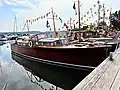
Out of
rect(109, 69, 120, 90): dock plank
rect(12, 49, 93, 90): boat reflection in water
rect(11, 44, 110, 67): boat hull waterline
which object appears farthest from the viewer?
rect(11, 44, 110, 67): boat hull waterline

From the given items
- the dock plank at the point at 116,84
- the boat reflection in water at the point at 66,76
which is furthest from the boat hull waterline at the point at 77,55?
the dock plank at the point at 116,84

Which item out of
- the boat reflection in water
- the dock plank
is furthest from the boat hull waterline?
the dock plank

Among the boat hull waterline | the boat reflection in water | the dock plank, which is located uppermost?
the dock plank

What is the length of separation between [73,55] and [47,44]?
506 cm

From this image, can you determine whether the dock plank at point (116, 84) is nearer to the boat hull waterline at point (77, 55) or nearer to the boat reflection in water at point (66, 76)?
the boat reflection in water at point (66, 76)

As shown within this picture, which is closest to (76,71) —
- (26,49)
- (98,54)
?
(98,54)

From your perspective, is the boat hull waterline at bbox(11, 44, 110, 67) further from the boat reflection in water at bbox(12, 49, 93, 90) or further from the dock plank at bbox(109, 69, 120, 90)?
the dock plank at bbox(109, 69, 120, 90)

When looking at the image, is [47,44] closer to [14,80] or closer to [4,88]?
[14,80]

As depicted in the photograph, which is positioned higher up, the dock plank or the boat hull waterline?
the dock plank

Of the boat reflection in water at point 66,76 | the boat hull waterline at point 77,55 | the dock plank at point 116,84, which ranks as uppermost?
the dock plank at point 116,84

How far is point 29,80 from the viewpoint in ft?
52.9

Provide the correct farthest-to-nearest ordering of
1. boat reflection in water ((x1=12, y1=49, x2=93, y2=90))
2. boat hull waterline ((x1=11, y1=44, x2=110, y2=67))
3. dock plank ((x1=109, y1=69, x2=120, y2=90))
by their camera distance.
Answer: boat hull waterline ((x1=11, y1=44, x2=110, y2=67)) < boat reflection in water ((x1=12, y1=49, x2=93, y2=90)) < dock plank ((x1=109, y1=69, x2=120, y2=90))

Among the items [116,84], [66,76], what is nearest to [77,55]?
[66,76]

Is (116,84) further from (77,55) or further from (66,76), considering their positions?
(77,55)
